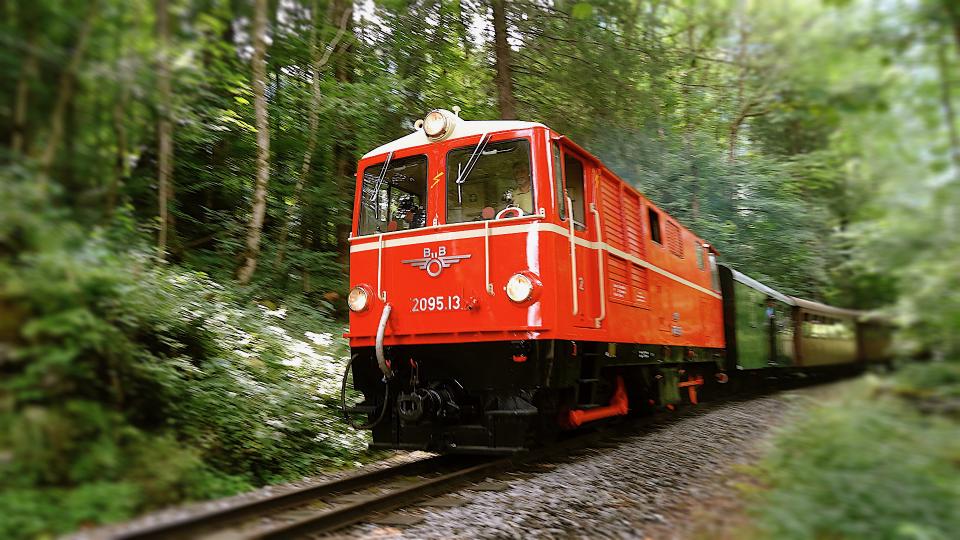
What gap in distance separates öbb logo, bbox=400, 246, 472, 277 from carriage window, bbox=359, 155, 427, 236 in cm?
46

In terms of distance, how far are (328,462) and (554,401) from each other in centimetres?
246

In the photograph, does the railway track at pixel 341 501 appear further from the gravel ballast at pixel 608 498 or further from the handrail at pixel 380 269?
the handrail at pixel 380 269

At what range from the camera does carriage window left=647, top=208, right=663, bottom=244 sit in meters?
8.52

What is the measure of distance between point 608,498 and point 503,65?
26.8 feet

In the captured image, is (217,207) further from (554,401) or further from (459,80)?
(554,401)

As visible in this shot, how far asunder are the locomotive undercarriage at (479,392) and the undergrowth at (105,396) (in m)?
0.98

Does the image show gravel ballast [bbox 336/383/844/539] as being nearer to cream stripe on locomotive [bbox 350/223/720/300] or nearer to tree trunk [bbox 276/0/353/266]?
cream stripe on locomotive [bbox 350/223/720/300]

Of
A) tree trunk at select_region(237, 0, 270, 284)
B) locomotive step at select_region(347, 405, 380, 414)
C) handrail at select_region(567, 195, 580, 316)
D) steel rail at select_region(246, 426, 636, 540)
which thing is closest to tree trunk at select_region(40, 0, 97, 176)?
steel rail at select_region(246, 426, 636, 540)

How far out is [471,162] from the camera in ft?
20.4

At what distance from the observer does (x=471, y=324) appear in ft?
18.9

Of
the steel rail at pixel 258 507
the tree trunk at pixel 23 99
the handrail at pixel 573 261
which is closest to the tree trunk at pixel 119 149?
the tree trunk at pixel 23 99

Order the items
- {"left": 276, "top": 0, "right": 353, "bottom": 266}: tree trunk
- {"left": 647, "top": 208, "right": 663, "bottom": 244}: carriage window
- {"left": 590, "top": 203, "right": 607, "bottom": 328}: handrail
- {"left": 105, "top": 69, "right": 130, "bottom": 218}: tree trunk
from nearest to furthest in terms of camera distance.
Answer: {"left": 105, "top": 69, "right": 130, "bottom": 218}: tree trunk → {"left": 590, "top": 203, "right": 607, "bottom": 328}: handrail → {"left": 647, "top": 208, "right": 663, "bottom": 244}: carriage window → {"left": 276, "top": 0, "right": 353, "bottom": 266}: tree trunk

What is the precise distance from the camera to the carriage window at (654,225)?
8523 millimetres

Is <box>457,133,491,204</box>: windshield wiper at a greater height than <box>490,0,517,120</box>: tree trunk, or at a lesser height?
lesser
